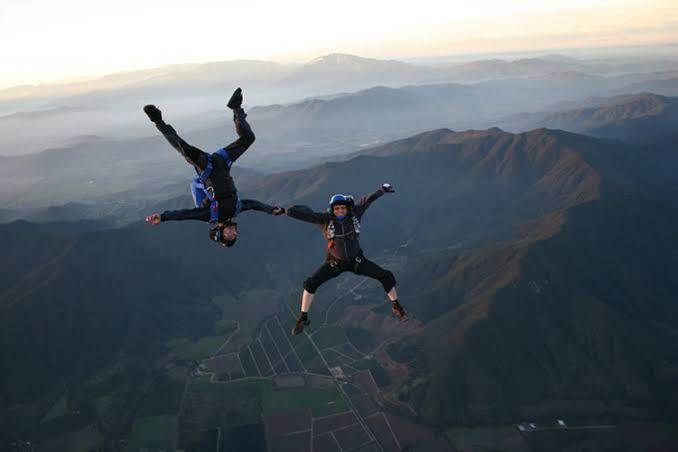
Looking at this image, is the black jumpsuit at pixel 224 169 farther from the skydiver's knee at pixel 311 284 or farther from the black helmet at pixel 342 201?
the skydiver's knee at pixel 311 284

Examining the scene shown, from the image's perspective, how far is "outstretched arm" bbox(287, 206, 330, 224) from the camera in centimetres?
1838

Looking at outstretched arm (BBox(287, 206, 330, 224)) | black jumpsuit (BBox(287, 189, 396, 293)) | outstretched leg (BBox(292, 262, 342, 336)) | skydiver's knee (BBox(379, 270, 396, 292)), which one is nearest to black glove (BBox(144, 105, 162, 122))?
outstretched arm (BBox(287, 206, 330, 224))

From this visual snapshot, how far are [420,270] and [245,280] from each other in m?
69.5

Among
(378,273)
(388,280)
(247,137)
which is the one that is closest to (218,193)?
(247,137)

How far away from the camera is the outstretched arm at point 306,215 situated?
18.4m

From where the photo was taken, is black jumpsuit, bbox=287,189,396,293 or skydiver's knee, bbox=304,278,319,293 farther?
skydiver's knee, bbox=304,278,319,293

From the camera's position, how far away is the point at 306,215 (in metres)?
18.6

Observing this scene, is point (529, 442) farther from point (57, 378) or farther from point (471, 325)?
point (57, 378)

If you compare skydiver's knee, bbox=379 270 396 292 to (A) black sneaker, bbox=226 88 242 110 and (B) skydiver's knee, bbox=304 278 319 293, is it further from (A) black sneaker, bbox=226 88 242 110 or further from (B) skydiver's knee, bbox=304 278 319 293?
(A) black sneaker, bbox=226 88 242 110

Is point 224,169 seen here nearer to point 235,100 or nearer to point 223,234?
point 223,234

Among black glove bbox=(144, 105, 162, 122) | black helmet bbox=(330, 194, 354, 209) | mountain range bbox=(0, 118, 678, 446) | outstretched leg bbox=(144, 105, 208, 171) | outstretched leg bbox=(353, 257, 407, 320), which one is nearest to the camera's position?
black glove bbox=(144, 105, 162, 122)

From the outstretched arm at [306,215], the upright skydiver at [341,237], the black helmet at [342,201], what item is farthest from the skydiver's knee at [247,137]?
the black helmet at [342,201]

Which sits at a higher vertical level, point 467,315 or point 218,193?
point 218,193

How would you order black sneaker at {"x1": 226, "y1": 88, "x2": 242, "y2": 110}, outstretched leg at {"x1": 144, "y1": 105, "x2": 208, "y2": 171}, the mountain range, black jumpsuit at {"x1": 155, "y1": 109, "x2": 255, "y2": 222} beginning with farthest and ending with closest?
the mountain range < black sneaker at {"x1": 226, "y1": 88, "x2": 242, "y2": 110} < black jumpsuit at {"x1": 155, "y1": 109, "x2": 255, "y2": 222} < outstretched leg at {"x1": 144, "y1": 105, "x2": 208, "y2": 171}
